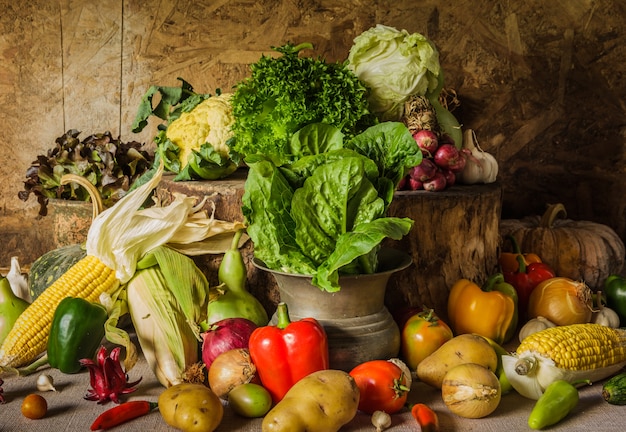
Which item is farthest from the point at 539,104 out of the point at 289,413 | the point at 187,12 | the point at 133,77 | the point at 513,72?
the point at 289,413

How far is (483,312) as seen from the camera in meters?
2.59

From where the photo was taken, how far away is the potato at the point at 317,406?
1.81 meters

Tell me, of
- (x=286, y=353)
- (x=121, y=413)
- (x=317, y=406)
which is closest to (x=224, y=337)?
(x=286, y=353)

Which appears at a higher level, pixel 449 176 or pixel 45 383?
pixel 449 176

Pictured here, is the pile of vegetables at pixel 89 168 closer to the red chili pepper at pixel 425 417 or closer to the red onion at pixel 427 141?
the red onion at pixel 427 141

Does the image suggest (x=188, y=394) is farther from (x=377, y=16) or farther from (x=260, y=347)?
(x=377, y=16)

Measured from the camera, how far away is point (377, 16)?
13.3 ft

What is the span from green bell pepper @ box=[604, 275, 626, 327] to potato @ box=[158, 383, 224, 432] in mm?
1773

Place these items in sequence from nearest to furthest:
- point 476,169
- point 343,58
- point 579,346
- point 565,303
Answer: point 579,346 → point 565,303 → point 476,169 → point 343,58

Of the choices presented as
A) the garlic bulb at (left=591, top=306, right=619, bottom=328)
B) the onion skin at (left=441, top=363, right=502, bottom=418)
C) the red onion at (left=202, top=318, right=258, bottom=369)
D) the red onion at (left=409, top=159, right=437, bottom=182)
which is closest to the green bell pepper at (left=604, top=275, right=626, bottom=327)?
the garlic bulb at (left=591, top=306, right=619, bottom=328)

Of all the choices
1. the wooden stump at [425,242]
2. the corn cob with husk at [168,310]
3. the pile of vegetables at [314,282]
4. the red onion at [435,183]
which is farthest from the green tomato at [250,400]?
the red onion at [435,183]

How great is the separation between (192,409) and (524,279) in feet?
5.42

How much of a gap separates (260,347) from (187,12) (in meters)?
2.58

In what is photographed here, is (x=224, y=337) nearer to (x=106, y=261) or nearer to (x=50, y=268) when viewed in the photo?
(x=106, y=261)
